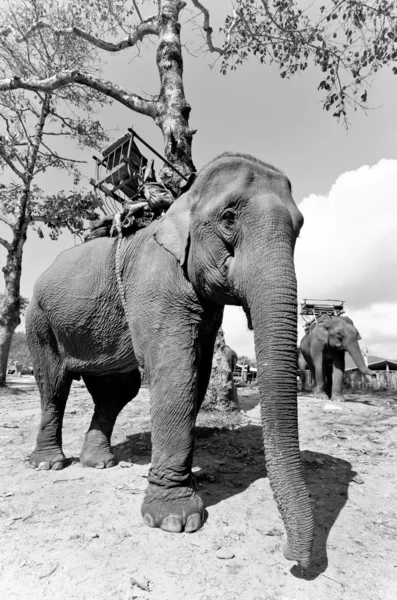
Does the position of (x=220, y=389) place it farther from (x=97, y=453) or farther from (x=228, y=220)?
(x=228, y=220)

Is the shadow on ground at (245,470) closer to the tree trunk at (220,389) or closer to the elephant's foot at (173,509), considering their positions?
the elephant's foot at (173,509)

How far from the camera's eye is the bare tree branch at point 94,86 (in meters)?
7.51

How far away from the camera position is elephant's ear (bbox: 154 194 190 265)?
2939 millimetres

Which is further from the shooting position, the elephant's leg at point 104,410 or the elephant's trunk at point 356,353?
the elephant's trunk at point 356,353

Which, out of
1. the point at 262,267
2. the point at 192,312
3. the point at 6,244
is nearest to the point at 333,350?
the point at 192,312

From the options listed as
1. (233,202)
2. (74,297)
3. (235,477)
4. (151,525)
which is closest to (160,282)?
(233,202)

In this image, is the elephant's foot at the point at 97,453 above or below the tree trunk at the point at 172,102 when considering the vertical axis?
below

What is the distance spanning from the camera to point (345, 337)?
35.8ft

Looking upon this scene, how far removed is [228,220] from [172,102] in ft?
16.8

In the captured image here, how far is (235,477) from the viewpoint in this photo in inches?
144

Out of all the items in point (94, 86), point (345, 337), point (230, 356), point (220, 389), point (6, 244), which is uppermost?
point (94, 86)

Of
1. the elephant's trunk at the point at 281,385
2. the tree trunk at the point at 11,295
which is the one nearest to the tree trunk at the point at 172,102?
the elephant's trunk at the point at 281,385

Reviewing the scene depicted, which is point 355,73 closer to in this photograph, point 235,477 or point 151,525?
point 235,477

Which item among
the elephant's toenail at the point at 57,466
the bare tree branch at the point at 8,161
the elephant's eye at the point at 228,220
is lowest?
the elephant's toenail at the point at 57,466
